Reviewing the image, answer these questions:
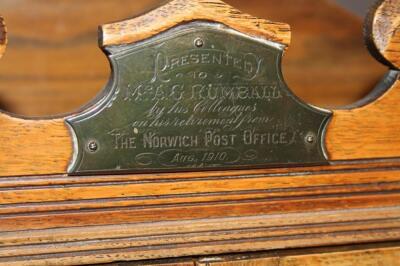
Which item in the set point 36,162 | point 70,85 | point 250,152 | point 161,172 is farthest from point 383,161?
point 70,85

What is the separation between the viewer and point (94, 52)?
1481mm

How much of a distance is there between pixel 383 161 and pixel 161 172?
13.3 inches

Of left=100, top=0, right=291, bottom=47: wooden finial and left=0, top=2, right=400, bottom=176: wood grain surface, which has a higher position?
left=100, top=0, right=291, bottom=47: wooden finial

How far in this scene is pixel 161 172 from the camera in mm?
832

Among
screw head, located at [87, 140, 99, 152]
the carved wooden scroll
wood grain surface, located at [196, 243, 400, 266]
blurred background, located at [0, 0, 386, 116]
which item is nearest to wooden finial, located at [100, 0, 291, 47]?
the carved wooden scroll

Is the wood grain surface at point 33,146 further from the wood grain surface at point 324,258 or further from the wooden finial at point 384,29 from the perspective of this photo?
the wooden finial at point 384,29

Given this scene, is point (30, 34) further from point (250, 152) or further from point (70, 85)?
point (250, 152)

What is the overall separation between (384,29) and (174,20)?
11.5 inches

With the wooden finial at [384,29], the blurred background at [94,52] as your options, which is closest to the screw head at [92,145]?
the wooden finial at [384,29]

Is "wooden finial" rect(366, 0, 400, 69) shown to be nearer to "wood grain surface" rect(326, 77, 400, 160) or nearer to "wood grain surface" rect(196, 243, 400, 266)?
"wood grain surface" rect(326, 77, 400, 160)

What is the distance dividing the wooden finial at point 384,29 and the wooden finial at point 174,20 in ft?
0.49

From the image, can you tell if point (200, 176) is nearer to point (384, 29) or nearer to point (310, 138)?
point (310, 138)

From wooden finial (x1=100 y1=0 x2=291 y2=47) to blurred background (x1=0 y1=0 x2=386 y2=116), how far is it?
0.70 meters

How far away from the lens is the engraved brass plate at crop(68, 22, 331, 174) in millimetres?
789
